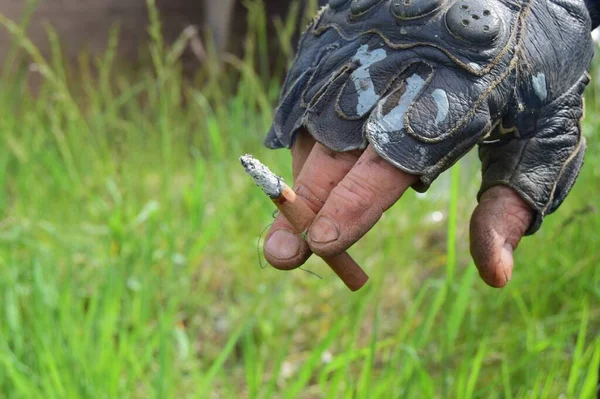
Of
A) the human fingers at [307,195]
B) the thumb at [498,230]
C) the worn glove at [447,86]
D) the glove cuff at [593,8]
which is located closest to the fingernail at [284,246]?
the human fingers at [307,195]

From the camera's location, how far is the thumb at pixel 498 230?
837 millimetres

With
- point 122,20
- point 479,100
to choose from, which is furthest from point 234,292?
point 122,20

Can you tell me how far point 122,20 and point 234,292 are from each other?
76.6 inches

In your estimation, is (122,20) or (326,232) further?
(122,20)

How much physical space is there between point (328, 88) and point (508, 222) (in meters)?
0.26

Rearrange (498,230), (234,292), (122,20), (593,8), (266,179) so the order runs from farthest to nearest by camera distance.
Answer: (122,20), (234,292), (593,8), (498,230), (266,179)

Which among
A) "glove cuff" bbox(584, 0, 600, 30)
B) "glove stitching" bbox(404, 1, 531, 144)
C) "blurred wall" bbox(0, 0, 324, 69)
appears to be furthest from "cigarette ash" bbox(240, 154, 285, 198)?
"blurred wall" bbox(0, 0, 324, 69)

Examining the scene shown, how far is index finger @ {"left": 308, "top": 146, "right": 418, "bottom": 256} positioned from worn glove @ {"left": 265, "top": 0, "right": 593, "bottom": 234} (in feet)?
0.06

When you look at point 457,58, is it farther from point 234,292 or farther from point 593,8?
point 234,292

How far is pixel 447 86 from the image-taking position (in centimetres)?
75

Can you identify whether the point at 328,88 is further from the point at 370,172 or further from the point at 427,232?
the point at 427,232

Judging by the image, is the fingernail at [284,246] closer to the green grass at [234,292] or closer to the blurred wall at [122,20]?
the green grass at [234,292]

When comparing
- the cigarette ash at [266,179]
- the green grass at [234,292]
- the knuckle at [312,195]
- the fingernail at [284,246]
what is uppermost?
the cigarette ash at [266,179]

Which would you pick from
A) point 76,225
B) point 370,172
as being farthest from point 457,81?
point 76,225
